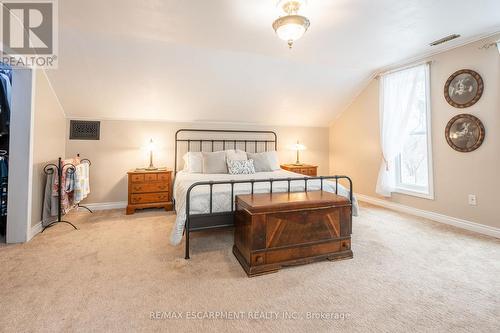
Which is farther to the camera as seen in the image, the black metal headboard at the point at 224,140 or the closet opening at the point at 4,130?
the black metal headboard at the point at 224,140

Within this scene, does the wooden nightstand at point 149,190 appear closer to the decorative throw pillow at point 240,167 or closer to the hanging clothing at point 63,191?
the hanging clothing at point 63,191

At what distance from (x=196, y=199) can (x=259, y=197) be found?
2.12ft

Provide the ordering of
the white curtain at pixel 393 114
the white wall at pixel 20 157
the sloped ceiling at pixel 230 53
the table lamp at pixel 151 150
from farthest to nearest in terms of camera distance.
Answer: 1. the table lamp at pixel 151 150
2. the white curtain at pixel 393 114
3. the white wall at pixel 20 157
4. the sloped ceiling at pixel 230 53

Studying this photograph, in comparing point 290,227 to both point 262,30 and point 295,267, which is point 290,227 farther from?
point 262,30

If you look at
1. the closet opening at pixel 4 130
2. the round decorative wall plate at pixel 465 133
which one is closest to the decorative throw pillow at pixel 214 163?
the closet opening at pixel 4 130

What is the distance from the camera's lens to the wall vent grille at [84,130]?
395 cm

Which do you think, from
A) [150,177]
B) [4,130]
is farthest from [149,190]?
[4,130]

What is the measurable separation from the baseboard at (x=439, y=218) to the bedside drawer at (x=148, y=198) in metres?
3.82

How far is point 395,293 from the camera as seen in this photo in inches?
69.7

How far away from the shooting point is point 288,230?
2080mm

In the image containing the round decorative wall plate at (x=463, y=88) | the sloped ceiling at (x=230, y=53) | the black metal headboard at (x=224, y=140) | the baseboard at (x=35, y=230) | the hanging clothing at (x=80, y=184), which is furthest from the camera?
the black metal headboard at (x=224, y=140)

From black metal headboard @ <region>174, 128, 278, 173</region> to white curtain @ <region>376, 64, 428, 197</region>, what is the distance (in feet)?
6.92

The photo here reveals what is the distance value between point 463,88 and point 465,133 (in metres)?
0.60

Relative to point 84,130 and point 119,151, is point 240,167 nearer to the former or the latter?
point 119,151
